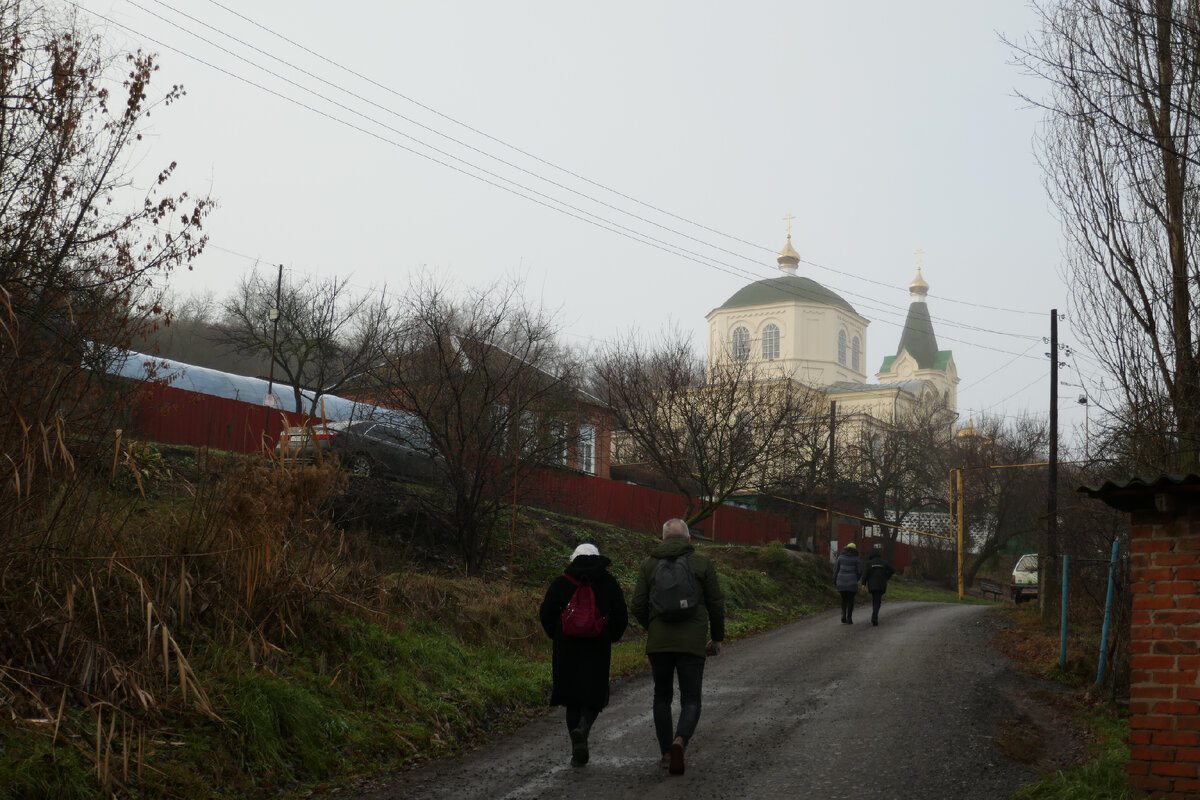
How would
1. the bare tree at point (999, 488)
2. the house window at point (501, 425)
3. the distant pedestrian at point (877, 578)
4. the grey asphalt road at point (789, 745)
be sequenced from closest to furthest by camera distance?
the grey asphalt road at point (789, 745) < the house window at point (501, 425) < the distant pedestrian at point (877, 578) < the bare tree at point (999, 488)

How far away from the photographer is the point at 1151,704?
22.7 ft

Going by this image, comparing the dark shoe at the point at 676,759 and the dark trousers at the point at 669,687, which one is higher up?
the dark trousers at the point at 669,687

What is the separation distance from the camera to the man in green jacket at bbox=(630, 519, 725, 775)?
7.76 meters

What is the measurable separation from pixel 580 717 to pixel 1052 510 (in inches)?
768

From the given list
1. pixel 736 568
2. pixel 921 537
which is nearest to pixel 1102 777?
pixel 736 568

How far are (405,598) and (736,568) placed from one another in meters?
14.9

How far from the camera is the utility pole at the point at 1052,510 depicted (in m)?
21.7

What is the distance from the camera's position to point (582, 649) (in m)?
7.91

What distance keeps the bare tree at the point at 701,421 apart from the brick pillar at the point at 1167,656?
61.5 ft

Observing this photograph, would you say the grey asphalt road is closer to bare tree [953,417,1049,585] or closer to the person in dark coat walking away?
the person in dark coat walking away

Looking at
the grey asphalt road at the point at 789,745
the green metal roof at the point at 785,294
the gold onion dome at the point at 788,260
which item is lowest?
the grey asphalt road at the point at 789,745

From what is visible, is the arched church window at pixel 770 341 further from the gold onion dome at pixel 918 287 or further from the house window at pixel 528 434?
the house window at pixel 528 434

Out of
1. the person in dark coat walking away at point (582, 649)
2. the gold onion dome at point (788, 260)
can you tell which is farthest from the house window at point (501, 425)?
the gold onion dome at point (788, 260)

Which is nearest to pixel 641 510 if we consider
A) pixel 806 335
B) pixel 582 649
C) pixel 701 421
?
pixel 701 421
